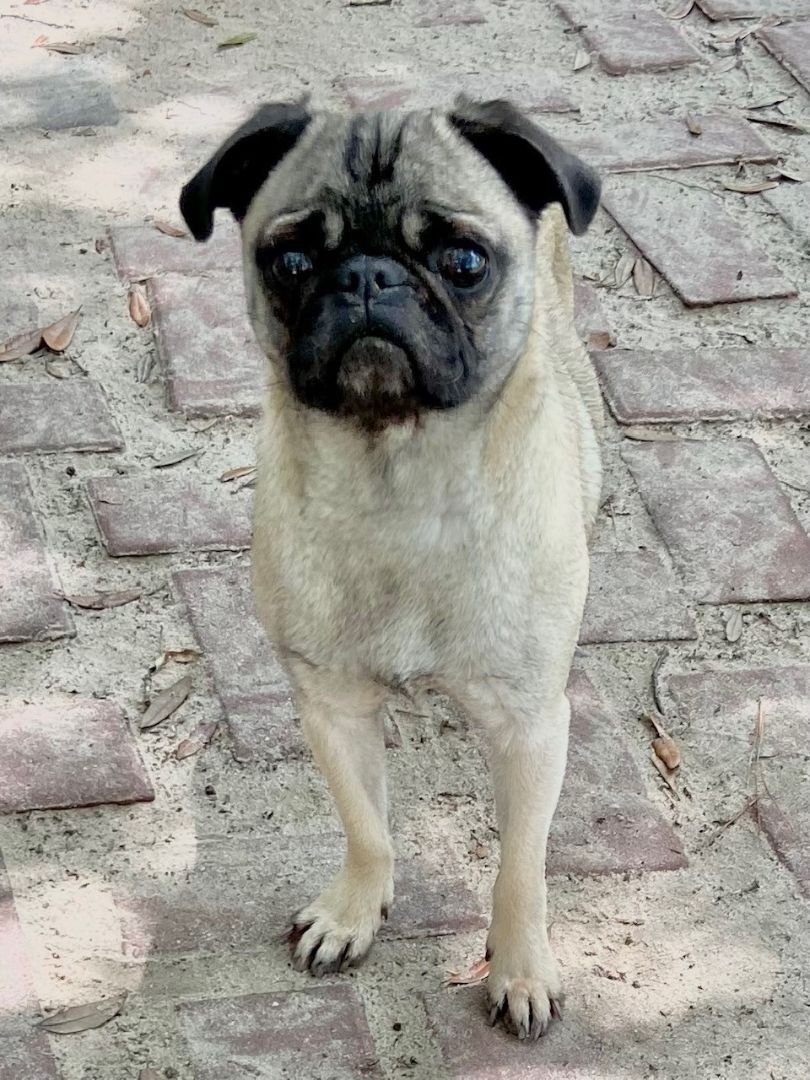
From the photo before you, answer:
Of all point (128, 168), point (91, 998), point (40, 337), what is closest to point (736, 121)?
point (128, 168)

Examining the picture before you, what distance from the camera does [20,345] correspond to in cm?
480

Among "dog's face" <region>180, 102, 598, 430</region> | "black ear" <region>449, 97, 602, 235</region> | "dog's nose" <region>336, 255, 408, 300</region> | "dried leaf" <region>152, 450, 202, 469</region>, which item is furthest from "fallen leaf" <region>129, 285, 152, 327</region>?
"dog's nose" <region>336, 255, 408, 300</region>

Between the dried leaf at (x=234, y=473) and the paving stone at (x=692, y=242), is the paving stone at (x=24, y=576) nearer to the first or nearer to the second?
the dried leaf at (x=234, y=473)

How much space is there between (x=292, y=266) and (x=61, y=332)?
2.14m

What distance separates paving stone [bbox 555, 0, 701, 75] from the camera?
6.07m

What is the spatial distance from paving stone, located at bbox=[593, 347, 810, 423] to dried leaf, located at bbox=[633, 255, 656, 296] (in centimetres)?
30

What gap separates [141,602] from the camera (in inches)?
159

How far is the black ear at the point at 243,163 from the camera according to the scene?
293cm

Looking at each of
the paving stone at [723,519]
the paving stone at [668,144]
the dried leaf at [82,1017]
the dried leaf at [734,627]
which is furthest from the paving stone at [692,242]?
the dried leaf at [82,1017]

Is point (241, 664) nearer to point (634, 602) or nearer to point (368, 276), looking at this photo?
point (634, 602)

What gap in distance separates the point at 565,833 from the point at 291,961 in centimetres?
62

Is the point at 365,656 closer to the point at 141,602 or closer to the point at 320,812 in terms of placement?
the point at 320,812

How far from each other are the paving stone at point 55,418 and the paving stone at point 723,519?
1.35 metres

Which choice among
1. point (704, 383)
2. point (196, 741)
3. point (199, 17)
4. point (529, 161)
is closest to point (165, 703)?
point (196, 741)
